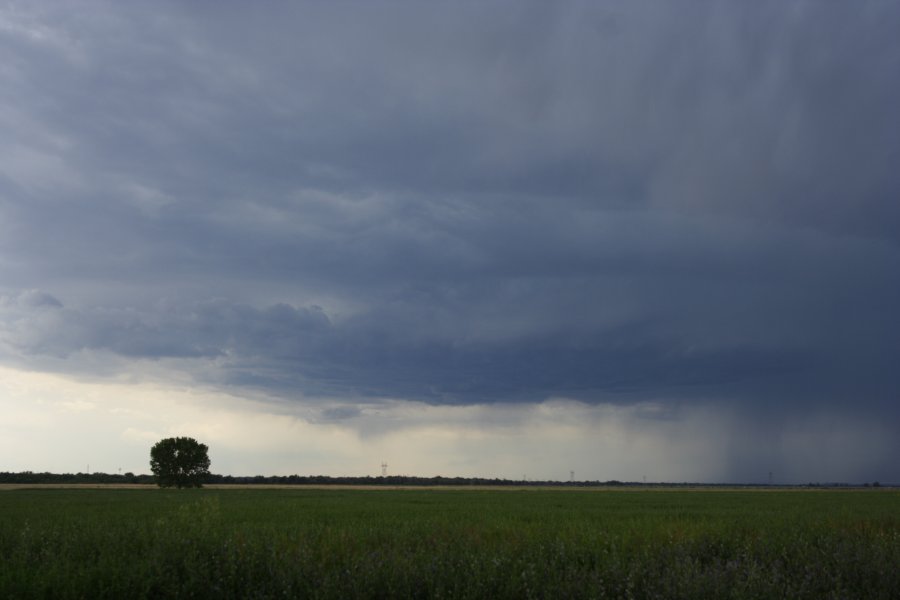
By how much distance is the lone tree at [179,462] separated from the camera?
125188 mm

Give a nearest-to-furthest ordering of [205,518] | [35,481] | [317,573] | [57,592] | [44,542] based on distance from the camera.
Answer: [57,592], [317,573], [44,542], [205,518], [35,481]

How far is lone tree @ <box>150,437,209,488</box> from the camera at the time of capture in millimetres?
125188

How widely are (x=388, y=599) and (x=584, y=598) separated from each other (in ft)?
13.0

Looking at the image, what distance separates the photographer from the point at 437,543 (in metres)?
19.0

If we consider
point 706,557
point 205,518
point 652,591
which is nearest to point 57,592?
point 205,518

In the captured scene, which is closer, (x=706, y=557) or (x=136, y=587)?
(x=136, y=587)

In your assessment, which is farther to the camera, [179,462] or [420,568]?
[179,462]

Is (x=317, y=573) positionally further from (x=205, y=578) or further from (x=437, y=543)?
(x=437, y=543)

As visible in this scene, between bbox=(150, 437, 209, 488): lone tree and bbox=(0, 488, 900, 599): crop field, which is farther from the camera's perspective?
bbox=(150, 437, 209, 488): lone tree

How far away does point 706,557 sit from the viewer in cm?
1827

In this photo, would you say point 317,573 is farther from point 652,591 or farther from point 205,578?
point 652,591

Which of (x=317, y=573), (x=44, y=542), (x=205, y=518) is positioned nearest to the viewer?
(x=317, y=573)

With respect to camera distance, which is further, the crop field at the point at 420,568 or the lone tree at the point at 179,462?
the lone tree at the point at 179,462

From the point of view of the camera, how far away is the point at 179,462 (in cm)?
12662
